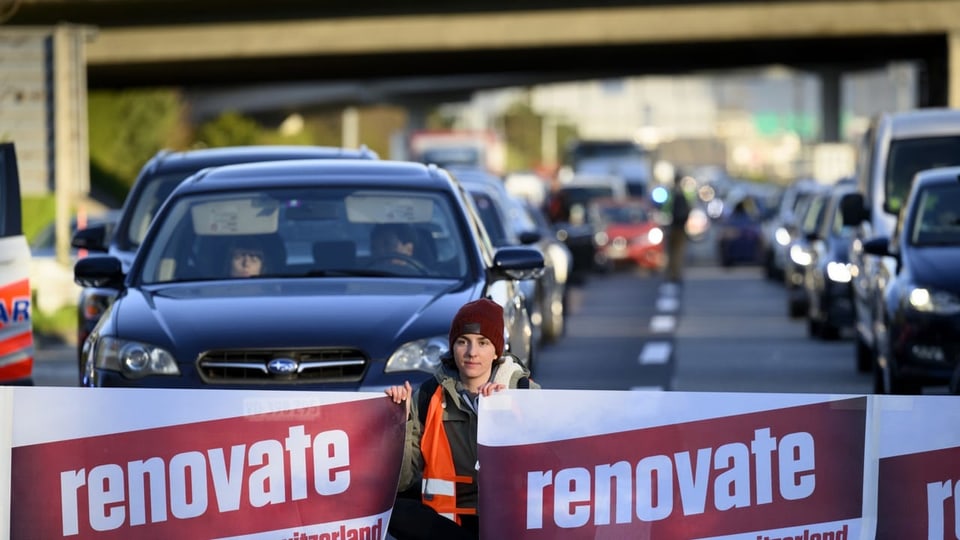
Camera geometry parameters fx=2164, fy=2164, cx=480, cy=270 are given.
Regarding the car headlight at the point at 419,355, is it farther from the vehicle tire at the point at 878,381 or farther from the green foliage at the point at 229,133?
the green foliage at the point at 229,133

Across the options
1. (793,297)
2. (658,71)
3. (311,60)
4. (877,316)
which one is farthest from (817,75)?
(877,316)

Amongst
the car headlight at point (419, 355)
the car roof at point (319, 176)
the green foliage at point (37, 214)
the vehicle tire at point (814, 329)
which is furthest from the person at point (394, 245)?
the green foliage at point (37, 214)

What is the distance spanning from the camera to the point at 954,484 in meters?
6.57

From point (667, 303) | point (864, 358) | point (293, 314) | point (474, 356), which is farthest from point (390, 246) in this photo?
point (667, 303)

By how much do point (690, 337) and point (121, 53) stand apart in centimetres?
2490

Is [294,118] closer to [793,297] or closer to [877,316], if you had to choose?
[793,297]

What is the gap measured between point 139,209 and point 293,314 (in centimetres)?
418

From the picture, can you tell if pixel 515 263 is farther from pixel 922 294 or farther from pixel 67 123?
pixel 67 123

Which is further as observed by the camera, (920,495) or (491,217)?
(491,217)

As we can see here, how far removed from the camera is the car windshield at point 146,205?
13.1 m

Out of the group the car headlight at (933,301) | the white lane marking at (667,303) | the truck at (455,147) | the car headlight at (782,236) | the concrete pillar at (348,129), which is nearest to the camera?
the car headlight at (933,301)

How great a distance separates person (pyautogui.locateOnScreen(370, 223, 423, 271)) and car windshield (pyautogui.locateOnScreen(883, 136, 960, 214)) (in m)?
8.23

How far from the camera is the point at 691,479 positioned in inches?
263

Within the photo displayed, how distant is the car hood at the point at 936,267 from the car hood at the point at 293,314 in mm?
4687
